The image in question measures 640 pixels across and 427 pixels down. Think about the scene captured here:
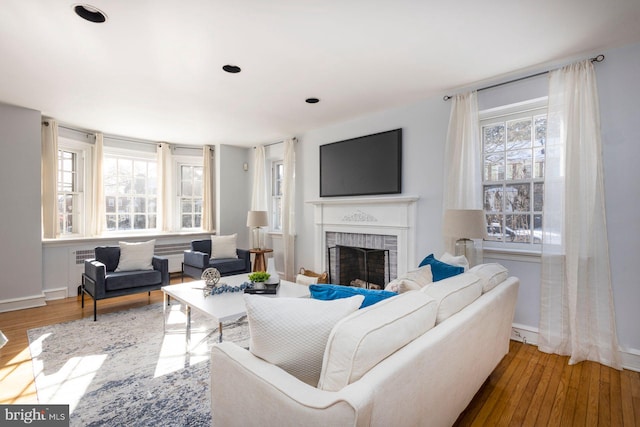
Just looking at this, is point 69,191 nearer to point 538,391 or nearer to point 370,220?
point 370,220

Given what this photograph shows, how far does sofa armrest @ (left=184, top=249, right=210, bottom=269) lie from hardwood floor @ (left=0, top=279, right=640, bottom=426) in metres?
2.03

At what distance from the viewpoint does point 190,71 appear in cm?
297

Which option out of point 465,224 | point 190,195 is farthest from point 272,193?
point 465,224

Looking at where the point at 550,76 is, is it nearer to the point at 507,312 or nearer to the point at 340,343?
the point at 507,312

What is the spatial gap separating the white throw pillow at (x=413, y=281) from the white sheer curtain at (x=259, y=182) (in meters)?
4.36

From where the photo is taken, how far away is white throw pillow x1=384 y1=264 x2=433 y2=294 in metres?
2.03

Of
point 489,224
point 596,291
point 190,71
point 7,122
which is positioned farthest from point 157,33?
point 596,291

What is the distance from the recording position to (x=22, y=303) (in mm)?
4023

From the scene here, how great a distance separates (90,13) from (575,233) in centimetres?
404

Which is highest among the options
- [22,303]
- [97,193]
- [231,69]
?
[231,69]

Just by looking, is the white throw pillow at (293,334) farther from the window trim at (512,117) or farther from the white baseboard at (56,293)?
the white baseboard at (56,293)

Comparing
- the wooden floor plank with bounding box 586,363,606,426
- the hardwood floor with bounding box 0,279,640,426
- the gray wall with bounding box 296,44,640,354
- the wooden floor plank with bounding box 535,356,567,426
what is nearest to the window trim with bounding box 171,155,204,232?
the hardwood floor with bounding box 0,279,640,426

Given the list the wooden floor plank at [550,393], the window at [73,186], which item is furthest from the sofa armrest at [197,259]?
the wooden floor plank at [550,393]

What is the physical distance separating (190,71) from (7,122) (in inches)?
110
